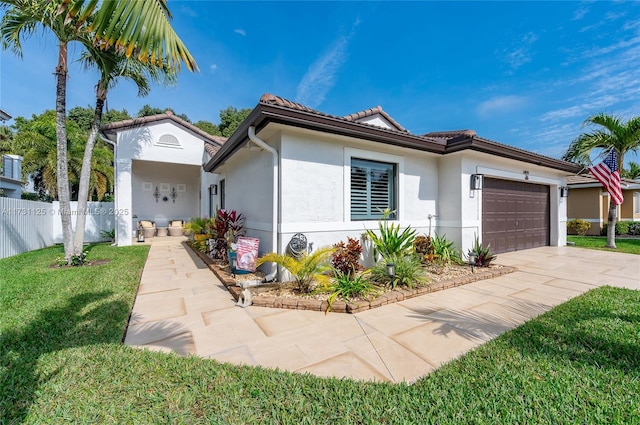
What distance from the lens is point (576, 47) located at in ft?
30.3

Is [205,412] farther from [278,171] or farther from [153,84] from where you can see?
[153,84]

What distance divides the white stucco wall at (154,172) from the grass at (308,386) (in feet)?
31.8

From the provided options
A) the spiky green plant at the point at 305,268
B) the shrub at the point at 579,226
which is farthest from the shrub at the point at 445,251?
the shrub at the point at 579,226

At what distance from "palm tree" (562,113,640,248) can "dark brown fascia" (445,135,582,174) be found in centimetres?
261

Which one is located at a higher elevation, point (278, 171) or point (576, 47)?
point (576, 47)

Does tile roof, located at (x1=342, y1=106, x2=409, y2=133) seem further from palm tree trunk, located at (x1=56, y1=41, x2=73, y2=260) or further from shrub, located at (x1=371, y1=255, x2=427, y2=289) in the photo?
palm tree trunk, located at (x1=56, y1=41, x2=73, y2=260)

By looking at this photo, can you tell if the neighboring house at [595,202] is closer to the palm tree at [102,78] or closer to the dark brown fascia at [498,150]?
the dark brown fascia at [498,150]

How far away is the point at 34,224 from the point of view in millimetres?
10961

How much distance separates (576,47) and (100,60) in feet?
51.3

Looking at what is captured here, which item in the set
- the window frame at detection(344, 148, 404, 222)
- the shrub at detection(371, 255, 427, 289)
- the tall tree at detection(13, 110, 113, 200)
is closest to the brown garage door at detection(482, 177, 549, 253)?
the window frame at detection(344, 148, 404, 222)

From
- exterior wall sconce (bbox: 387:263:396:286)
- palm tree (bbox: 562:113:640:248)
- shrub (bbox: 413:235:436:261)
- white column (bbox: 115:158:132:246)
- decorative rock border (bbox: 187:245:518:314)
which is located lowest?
decorative rock border (bbox: 187:245:518:314)

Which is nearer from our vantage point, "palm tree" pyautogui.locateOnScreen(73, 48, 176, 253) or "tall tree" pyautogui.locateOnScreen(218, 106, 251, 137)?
"palm tree" pyautogui.locateOnScreen(73, 48, 176, 253)

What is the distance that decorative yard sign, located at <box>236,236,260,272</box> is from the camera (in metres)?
6.34

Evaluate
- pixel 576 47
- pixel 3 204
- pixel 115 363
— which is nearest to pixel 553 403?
pixel 115 363
